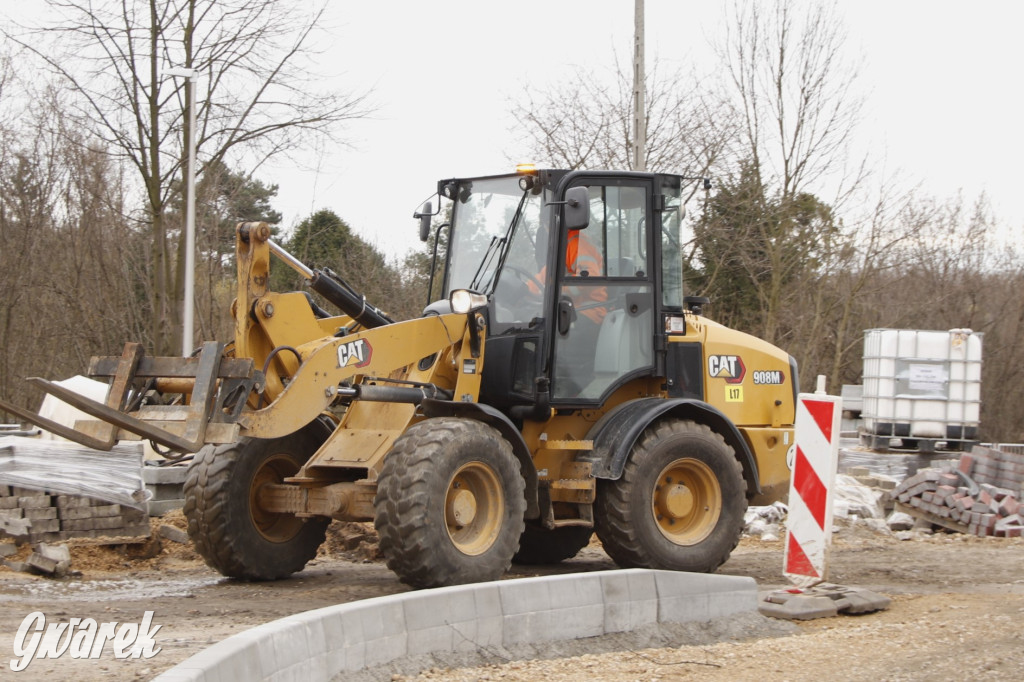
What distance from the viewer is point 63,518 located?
402 inches

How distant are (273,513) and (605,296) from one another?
305 centimetres

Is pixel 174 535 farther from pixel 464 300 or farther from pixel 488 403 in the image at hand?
pixel 464 300

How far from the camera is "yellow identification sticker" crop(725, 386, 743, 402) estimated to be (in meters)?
10.1

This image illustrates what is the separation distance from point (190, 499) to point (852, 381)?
2101 centimetres

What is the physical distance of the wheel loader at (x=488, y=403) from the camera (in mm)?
7867

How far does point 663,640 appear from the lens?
7.09 m

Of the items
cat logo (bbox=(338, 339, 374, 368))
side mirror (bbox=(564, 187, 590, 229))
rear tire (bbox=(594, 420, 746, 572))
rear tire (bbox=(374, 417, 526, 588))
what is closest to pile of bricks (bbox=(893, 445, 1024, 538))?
rear tire (bbox=(594, 420, 746, 572))

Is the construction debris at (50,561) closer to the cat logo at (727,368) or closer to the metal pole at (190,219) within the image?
the cat logo at (727,368)

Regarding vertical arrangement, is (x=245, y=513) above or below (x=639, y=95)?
below

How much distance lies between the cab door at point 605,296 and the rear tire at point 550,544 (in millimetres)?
1734

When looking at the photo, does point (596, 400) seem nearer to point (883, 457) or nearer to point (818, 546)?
point (818, 546)

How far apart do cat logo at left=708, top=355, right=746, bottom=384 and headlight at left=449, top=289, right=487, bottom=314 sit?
2256mm

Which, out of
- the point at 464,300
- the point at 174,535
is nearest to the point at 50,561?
the point at 174,535

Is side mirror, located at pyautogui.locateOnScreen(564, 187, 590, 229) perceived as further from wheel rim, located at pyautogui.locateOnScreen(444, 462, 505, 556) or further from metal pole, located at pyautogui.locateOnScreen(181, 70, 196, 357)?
metal pole, located at pyautogui.locateOnScreen(181, 70, 196, 357)
